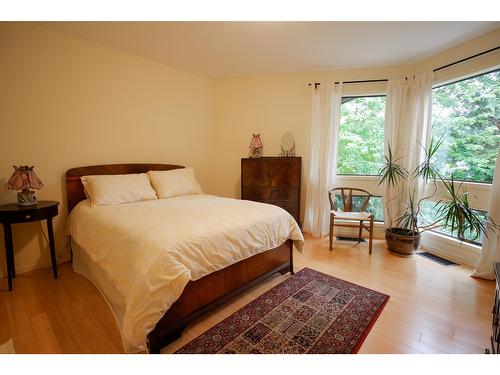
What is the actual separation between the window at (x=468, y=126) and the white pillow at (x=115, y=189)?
3.63m

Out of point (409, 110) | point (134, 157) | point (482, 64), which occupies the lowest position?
point (134, 157)

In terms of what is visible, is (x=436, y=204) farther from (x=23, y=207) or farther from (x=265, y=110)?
(x=23, y=207)

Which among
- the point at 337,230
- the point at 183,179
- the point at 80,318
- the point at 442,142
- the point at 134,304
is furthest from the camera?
the point at 337,230

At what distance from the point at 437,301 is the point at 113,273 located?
100 inches

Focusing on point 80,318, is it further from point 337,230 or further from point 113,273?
point 337,230

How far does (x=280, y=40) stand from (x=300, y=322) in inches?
108

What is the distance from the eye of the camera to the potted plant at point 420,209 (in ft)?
7.89

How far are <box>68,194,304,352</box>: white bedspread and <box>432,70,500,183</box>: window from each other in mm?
2195

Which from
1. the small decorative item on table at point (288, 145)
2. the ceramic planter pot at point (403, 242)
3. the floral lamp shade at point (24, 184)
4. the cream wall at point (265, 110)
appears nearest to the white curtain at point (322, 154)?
the cream wall at point (265, 110)

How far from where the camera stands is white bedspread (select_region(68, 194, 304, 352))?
129cm

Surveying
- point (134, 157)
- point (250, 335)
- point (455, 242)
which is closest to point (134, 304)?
point (250, 335)

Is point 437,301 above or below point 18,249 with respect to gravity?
below

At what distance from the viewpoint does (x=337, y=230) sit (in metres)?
3.67

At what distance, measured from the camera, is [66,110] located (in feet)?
8.29
